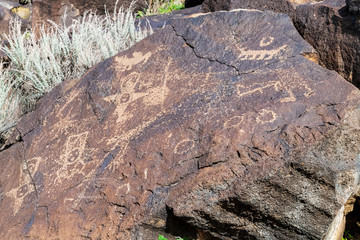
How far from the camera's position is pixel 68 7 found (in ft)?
22.7

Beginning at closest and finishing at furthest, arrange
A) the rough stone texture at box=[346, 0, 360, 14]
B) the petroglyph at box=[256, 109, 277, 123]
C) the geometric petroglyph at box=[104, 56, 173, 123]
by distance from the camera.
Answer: the petroglyph at box=[256, 109, 277, 123] < the geometric petroglyph at box=[104, 56, 173, 123] < the rough stone texture at box=[346, 0, 360, 14]

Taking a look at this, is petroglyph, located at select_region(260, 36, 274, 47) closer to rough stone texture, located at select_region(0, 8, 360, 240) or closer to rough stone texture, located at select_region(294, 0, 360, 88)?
rough stone texture, located at select_region(0, 8, 360, 240)

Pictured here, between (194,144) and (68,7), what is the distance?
208 inches

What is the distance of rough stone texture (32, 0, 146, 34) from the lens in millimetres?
6805

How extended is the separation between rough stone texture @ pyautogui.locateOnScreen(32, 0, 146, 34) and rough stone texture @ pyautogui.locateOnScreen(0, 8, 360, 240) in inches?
153

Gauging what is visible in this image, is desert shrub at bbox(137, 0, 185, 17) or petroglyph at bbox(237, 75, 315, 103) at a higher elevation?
petroglyph at bbox(237, 75, 315, 103)

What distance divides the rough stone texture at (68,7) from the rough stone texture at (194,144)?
12.8 feet

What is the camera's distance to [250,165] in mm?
2156

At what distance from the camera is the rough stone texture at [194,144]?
213cm

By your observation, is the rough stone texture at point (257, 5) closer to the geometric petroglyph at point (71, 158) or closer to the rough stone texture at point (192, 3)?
the rough stone texture at point (192, 3)

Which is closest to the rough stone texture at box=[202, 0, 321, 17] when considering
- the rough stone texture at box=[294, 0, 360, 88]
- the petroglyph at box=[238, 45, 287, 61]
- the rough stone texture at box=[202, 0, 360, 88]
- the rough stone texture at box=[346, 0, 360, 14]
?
the rough stone texture at box=[202, 0, 360, 88]

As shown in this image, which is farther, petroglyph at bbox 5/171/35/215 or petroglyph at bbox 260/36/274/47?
petroglyph at bbox 260/36/274/47

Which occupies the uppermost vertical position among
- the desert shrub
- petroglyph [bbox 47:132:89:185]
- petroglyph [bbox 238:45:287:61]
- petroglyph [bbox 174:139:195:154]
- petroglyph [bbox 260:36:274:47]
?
petroglyph [bbox 260:36:274:47]

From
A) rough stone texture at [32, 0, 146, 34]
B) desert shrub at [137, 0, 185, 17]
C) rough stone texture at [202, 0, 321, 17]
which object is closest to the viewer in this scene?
rough stone texture at [202, 0, 321, 17]
